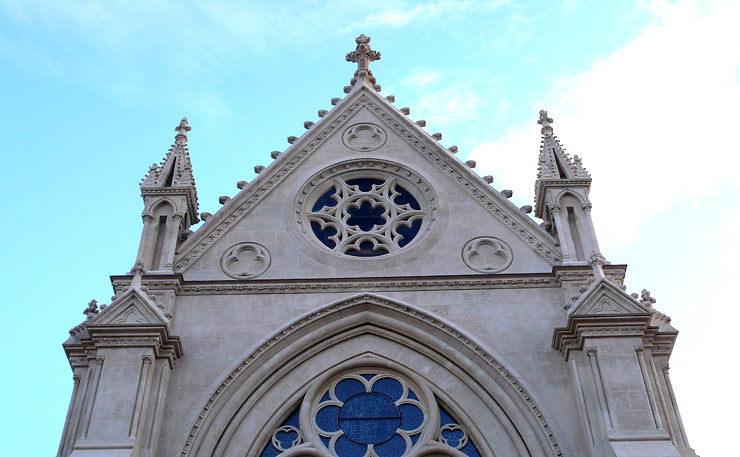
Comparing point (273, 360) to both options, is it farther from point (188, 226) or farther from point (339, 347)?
point (188, 226)

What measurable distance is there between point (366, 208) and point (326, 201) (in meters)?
0.86

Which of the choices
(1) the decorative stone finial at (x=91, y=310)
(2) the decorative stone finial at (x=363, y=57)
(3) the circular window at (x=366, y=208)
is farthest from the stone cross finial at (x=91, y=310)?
(2) the decorative stone finial at (x=363, y=57)

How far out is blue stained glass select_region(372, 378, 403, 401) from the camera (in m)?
17.0

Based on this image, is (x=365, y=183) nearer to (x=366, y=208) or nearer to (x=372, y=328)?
(x=366, y=208)

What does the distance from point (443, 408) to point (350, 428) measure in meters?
1.63

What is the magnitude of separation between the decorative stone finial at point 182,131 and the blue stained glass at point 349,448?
26.8 ft

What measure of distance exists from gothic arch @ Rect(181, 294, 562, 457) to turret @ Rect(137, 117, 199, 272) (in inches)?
114

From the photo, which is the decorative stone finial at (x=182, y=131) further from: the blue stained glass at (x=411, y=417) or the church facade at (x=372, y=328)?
the blue stained glass at (x=411, y=417)

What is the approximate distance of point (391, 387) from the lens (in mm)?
17141

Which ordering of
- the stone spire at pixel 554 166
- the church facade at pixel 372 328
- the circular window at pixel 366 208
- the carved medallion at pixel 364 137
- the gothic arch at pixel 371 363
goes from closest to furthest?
the church facade at pixel 372 328, the gothic arch at pixel 371 363, the circular window at pixel 366 208, the stone spire at pixel 554 166, the carved medallion at pixel 364 137

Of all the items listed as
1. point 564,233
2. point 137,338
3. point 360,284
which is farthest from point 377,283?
point 137,338

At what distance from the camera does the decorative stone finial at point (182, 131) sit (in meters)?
21.3

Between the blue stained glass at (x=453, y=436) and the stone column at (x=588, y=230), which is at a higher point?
the stone column at (x=588, y=230)

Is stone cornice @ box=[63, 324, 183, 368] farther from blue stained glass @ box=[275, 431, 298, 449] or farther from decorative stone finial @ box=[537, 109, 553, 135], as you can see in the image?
decorative stone finial @ box=[537, 109, 553, 135]
